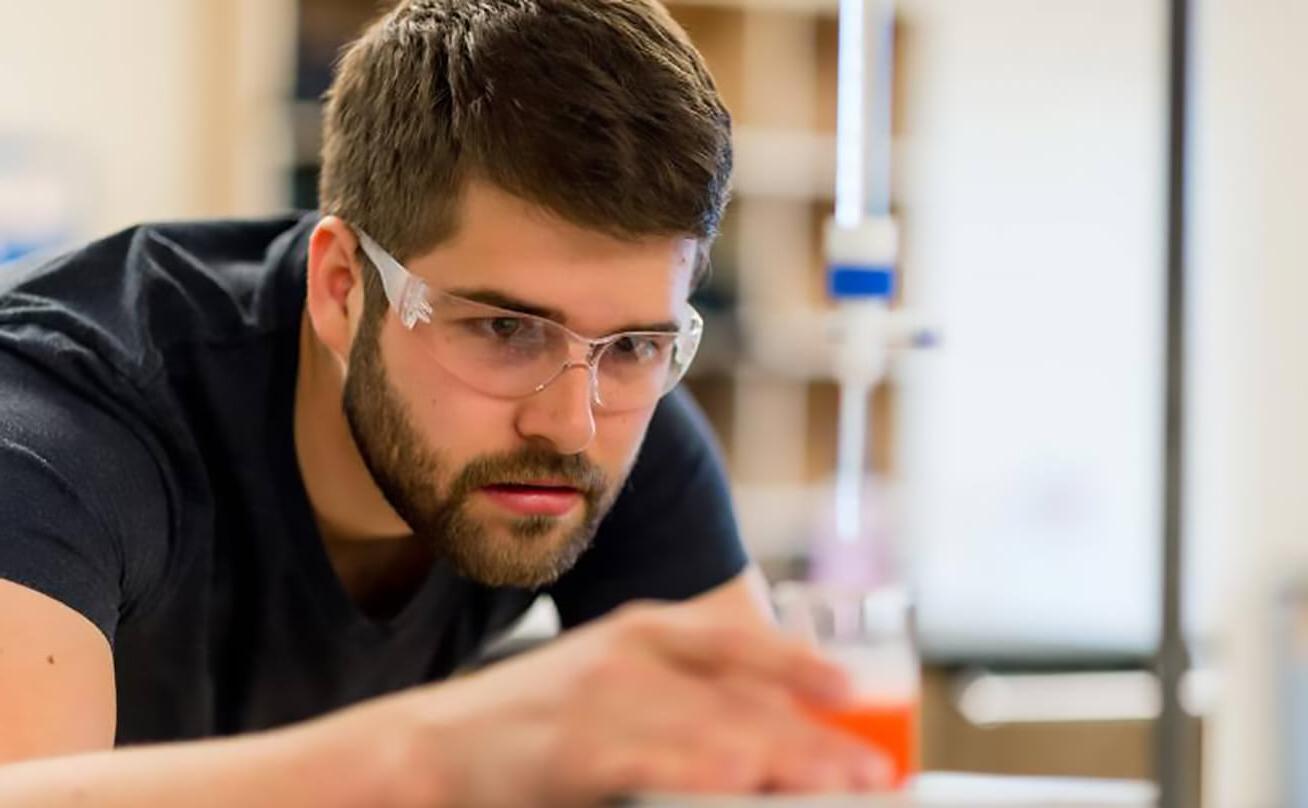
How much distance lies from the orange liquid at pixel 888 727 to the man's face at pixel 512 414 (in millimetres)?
452

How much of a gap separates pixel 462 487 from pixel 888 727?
0.57 metres

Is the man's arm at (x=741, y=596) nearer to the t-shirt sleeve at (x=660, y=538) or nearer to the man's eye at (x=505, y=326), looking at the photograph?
the t-shirt sleeve at (x=660, y=538)

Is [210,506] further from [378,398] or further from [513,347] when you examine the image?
[513,347]

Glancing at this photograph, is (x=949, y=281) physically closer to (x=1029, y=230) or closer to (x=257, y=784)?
(x=1029, y=230)

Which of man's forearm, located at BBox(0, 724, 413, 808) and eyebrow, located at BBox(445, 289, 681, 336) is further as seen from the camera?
eyebrow, located at BBox(445, 289, 681, 336)

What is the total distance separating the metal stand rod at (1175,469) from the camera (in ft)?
2.12

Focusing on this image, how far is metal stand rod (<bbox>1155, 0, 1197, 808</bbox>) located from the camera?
2.12ft

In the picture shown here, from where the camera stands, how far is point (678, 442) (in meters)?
1.60

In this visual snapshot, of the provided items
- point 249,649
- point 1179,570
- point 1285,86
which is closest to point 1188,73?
point 1179,570

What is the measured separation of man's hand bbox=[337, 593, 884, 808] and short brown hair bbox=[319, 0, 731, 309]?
622 mm

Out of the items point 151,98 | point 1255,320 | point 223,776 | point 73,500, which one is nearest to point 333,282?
point 73,500

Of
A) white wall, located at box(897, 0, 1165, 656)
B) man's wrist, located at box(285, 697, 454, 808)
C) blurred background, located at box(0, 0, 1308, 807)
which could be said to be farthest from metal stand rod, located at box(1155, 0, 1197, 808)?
white wall, located at box(897, 0, 1165, 656)

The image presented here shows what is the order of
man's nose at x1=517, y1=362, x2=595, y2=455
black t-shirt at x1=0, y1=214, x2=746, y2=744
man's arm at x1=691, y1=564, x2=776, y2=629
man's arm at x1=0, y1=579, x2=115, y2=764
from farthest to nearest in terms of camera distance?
man's arm at x1=691, y1=564, x2=776, y2=629 < man's nose at x1=517, y1=362, x2=595, y2=455 < black t-shirt at x1=0, y1=214, x2=746, y2=744 < man's arm at x1=0, y1=579, x2=115, y2=764

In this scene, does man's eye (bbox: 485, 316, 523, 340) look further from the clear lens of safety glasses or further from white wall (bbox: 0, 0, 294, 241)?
white wall (bbox: 0, 0, 294, 241)
